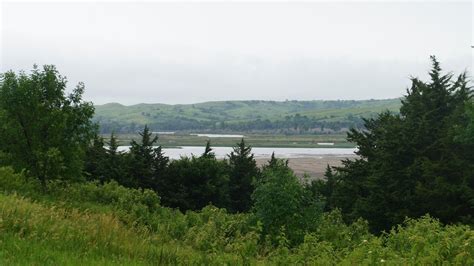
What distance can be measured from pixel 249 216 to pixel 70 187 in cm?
1257

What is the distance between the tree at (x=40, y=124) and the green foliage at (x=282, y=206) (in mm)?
10407

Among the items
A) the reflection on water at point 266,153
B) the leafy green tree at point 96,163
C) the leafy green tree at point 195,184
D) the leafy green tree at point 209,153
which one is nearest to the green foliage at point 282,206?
the leafy green tree at point 195,184

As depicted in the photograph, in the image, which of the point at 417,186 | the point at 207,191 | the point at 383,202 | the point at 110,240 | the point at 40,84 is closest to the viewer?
the point at 110,240

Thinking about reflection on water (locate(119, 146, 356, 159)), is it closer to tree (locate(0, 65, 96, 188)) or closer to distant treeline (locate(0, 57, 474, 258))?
distant treeline (locate(0, 57, 474, 258))

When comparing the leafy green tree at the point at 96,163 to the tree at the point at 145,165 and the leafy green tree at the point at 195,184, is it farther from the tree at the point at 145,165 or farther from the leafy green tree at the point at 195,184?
the leafy green tree at the point at 195,184

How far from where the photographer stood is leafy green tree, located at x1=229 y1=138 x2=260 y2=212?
53.2 meters

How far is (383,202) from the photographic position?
3206 centimetres

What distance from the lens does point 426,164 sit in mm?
29500

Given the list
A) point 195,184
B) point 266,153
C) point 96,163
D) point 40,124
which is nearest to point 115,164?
point 96,163

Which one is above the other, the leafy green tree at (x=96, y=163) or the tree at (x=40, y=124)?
the tree at (x=40, y=124)

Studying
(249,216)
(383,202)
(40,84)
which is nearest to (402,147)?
(383,202)

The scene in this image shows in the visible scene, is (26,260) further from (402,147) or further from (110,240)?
(402,147)

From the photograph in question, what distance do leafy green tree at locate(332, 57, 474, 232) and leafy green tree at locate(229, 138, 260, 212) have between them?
53.1 ft

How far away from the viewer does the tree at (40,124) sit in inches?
896
